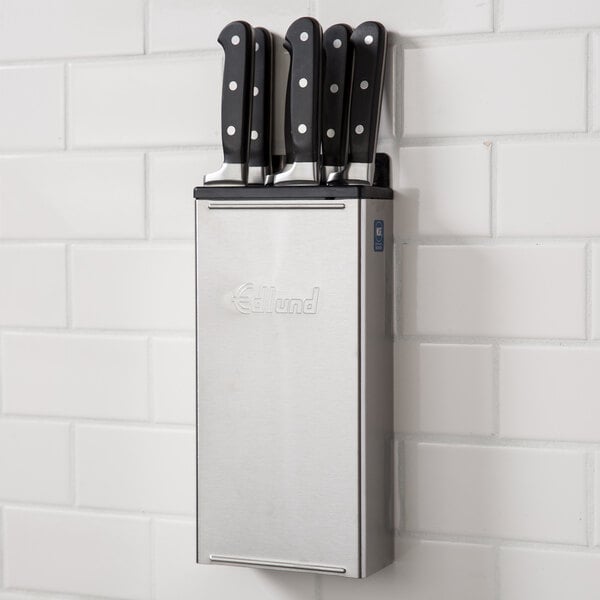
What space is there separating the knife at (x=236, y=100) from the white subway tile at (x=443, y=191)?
167 mm

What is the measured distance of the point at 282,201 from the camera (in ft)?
3.38

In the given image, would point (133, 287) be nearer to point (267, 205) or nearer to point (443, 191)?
point (267, 205)

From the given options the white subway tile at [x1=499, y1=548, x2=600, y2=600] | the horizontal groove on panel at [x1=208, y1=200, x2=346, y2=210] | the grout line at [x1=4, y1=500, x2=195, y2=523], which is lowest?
the white subway tile at [x1=499, y1=548, x2=600, y2=600]

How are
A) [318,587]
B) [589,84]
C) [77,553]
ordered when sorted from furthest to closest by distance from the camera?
1. [77,553]
2. [318,587]
3. [589,84]

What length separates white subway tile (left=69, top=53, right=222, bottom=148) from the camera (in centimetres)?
115


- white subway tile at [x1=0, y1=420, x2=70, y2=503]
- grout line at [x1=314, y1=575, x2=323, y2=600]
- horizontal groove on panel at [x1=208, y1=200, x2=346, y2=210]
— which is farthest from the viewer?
white subway tile at [x1=0, y1=420, x2=70, y2=503]

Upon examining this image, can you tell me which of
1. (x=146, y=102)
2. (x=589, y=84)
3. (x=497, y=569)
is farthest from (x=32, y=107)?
(x=497, y=569)

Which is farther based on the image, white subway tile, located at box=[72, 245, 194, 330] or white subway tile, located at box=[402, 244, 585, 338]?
white subway tile, located at box=[72, 245, 194, 330]

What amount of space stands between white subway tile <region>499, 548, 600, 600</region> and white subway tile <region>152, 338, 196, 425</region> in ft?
1.24

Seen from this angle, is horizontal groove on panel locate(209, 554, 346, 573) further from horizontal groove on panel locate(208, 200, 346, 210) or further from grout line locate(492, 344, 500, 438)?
horizontal groove on panel locate(208, 200, 346, 210)

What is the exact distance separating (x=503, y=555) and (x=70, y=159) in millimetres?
654

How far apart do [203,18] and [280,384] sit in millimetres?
416

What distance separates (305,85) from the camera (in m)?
1.03

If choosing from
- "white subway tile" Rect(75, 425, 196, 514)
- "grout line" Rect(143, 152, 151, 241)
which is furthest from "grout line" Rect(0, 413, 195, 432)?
"grout line" Rect(143, 152, 151, 241)
